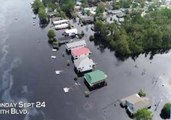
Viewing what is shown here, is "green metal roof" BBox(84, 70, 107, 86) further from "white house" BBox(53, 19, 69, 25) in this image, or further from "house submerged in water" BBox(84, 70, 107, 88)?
"white house" BBox(53, 19, 69, 25)

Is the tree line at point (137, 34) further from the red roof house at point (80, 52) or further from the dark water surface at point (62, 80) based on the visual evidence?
the red roof house at point (80, 52)

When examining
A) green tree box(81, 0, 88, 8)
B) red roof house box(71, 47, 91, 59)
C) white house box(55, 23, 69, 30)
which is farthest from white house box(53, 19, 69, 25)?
red roof house box(71, 47, 91, 59)

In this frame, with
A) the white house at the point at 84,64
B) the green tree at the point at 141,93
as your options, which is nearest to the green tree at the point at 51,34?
the white house at the point at 84,64

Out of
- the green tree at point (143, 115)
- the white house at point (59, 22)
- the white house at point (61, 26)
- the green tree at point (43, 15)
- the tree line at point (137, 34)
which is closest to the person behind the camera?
the green tree at point (143, 115)

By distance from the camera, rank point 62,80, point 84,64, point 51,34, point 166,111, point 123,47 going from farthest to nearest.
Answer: point 51,34
point 123,47
point 84,64
point 62,80
point 166,111

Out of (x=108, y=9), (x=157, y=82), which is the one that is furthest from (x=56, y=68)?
(x=108, y=9)

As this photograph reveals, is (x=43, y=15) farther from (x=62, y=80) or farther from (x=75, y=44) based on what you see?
(x=62, y=80)

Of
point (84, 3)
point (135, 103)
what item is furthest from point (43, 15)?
point (135, 103)
